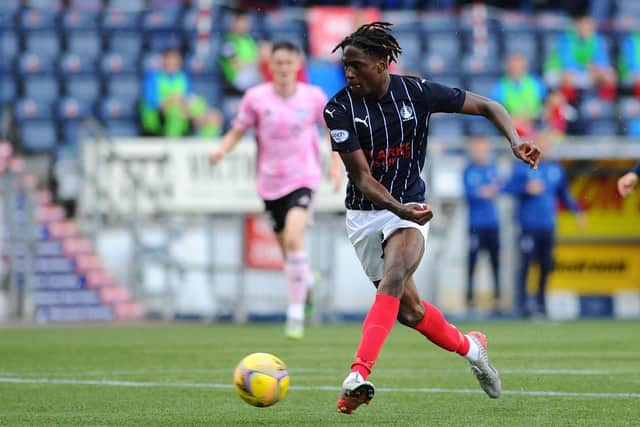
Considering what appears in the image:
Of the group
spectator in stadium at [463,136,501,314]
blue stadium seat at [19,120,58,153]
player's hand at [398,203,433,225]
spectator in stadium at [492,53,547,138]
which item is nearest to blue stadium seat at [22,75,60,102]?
blue stadium seat at [19,120,58,153]

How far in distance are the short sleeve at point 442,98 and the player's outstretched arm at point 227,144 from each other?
4.74 metres

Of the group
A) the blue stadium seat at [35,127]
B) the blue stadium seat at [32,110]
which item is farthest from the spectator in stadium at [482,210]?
the blue stadium seat at [32,110]

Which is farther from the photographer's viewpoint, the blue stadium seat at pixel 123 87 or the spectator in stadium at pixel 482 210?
the blue stadium seat at pixel 123 87

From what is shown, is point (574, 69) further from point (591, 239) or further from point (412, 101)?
point (412, 101)

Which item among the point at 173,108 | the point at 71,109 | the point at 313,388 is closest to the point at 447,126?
the point at 173,108

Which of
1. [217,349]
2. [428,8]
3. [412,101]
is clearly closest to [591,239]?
[428,8]

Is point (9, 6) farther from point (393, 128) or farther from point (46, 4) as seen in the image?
point (393, 128)

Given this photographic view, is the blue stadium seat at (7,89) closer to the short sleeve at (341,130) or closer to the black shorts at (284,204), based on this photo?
the black shorts at (284,204)

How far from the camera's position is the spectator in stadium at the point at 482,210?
681 inches

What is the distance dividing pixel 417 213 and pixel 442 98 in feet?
2.64

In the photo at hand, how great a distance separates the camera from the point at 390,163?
23.4 ft

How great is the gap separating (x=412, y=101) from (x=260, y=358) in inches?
63.1

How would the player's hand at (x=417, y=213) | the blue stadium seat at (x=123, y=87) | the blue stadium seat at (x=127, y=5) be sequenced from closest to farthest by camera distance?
the player's hand at (x=417, y=213) < the blue stadium seat at (x=123, y=87) < the blue stadium seat at (x=127, y=5)

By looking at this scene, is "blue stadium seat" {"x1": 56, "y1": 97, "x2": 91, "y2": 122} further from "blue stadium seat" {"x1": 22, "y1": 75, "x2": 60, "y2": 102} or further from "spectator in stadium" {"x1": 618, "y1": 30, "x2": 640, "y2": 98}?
"spectator in stadium" {"x1": 618, "y1": 30, "x2": 640, "y2": 98}
